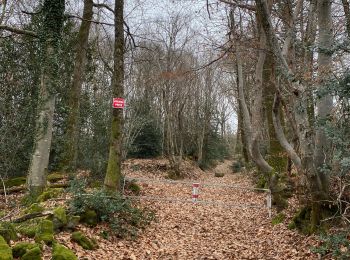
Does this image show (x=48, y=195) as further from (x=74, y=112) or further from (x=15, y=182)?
(x=74, y=112)

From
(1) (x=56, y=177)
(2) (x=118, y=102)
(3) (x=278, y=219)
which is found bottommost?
(3) (x=278, y=219)

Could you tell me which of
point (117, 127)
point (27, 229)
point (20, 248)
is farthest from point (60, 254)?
point (117, 127)

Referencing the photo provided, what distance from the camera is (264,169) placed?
11.0 metres

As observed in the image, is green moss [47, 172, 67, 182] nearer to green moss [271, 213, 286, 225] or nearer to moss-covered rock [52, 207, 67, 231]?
moss-covered rock [52, 207, 67, 231]

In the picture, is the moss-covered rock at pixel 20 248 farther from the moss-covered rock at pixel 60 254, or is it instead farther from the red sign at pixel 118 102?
the red sign at pixel 118 102

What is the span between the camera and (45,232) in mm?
5711

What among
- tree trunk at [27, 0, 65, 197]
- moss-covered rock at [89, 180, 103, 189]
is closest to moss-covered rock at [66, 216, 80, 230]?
tree trunk at [27, 0, 65, 197]

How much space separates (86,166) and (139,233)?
17.0 ft

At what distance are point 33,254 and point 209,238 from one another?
4478 millimetres

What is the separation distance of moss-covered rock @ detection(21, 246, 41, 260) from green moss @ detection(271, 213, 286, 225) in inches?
238

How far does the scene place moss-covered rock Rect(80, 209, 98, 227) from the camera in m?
7.27

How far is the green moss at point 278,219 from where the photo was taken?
28.8ft

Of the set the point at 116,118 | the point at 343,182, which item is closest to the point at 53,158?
the point at 116,118

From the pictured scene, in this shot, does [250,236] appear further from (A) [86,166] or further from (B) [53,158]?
(B) [53,158]
